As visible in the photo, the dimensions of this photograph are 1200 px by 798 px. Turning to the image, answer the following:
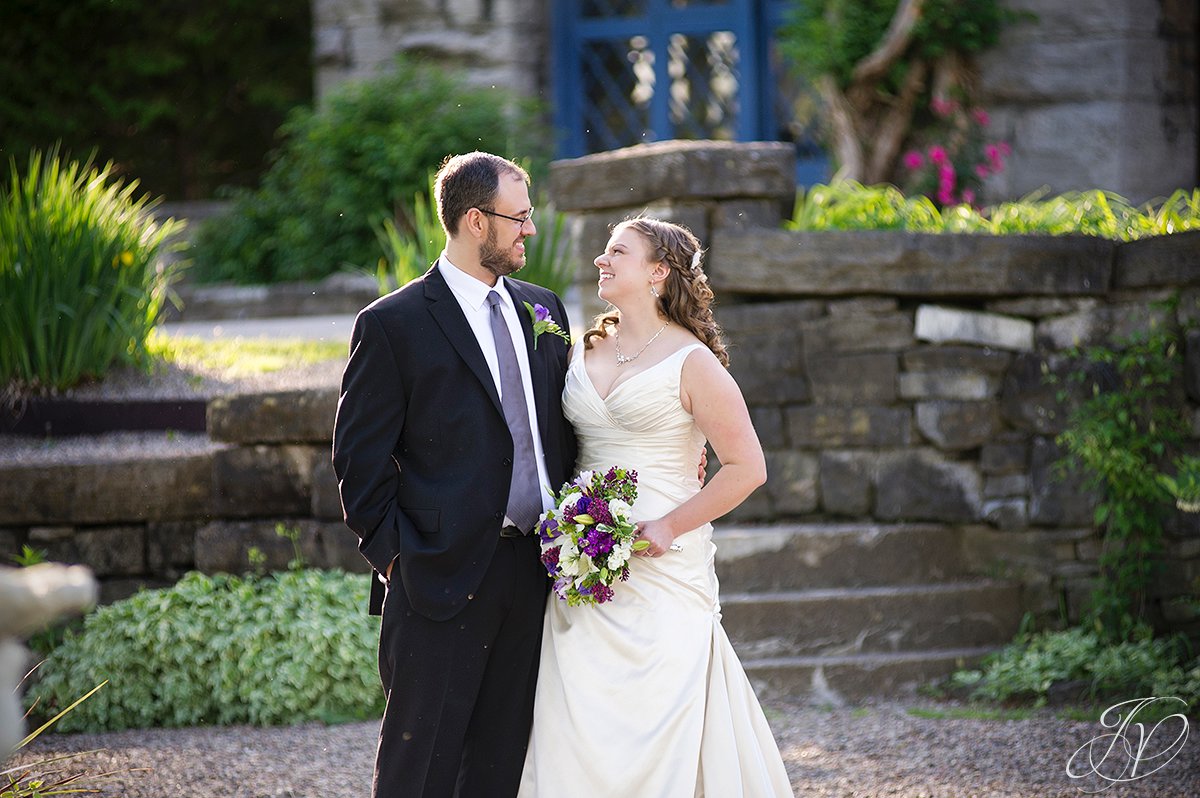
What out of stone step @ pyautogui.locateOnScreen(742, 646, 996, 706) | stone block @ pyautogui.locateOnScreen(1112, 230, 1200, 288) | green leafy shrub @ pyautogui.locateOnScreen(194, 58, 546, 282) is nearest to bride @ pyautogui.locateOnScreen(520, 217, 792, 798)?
stone step @ pyautogui.locateOnScreen(742, 646, 996, 706)

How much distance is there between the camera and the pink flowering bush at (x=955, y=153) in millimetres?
8547

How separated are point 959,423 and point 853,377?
468mm

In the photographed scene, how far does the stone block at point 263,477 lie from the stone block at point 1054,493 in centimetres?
299

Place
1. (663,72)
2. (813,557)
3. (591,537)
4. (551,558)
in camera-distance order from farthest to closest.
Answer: (663,72), (813,557), (551,558), (591,537)

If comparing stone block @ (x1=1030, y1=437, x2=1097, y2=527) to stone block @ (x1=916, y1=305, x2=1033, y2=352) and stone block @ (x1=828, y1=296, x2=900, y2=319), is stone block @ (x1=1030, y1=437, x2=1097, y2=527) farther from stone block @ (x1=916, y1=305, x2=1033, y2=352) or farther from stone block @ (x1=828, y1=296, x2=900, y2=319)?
stone block @ (x1=828, y1=296, x2=900, y2=319)

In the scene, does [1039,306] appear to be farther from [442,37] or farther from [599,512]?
[442,37]

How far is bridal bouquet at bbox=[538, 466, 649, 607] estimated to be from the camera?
303cm

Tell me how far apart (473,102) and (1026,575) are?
5.59m

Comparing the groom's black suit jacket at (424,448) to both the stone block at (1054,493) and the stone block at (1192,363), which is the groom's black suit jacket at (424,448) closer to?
the stone block at (1054,493)

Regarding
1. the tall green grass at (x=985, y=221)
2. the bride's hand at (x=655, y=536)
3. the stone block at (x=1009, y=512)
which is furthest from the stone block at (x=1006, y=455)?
the bride's hand at (x=655, y=536)

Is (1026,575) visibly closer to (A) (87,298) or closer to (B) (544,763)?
(B) (544,763)

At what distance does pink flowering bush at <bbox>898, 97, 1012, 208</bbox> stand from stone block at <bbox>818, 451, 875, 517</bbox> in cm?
365

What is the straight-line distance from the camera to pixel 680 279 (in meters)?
3.37

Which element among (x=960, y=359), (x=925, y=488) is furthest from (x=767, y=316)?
(x=925, y=488)
